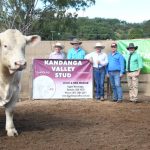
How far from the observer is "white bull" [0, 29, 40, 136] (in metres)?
8.46

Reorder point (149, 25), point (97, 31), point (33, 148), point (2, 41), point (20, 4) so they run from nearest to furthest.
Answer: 1. point (33, 148)
2. point (2, 41)
3. point (20, 4)
4. point (97, 31)
5. point (149, 25)

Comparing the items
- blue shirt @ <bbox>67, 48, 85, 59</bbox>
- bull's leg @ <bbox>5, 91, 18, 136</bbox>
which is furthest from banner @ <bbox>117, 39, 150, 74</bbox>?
bull's leg @ <bbox>5, 91, 18, 136</bbox>

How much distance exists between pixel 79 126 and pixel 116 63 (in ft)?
18.2

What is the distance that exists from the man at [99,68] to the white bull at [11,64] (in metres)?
6.39

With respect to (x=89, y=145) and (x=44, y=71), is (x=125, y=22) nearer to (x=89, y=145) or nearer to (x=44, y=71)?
(x=44, y=71)

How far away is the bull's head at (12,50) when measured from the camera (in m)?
8.40

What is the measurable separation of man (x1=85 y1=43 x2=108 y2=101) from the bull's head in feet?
22.9

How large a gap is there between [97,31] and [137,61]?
30.3 meters

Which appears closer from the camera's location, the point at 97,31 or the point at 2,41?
the point at 2,41

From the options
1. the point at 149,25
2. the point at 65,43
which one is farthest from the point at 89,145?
the point at 149,25

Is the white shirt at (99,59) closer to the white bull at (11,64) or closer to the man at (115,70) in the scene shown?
the man at (115,70)

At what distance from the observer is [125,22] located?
190ft

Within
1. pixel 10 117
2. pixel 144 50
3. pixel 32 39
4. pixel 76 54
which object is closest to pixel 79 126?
pixel 10 117

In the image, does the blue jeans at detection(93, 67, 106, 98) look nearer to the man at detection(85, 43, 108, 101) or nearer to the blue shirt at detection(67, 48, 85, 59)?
the man at detection(85, 43, 108, 101)
